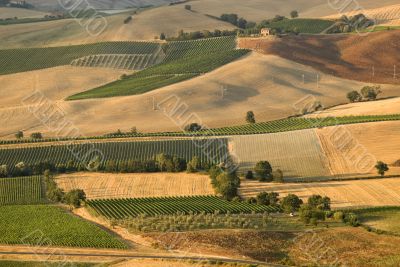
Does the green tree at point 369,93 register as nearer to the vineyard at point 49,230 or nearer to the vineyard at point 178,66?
the vineyard at point 178,66

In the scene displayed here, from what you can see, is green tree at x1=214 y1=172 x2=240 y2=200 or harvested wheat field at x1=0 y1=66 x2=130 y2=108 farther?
harvested wheat field at x1=0 y1=66 x2=130 y2=108

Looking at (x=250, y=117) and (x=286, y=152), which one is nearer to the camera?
(x=286, y=152)

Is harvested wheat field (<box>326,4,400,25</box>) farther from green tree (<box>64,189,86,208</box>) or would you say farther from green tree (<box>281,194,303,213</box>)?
green tree (<box>64,189,86,208</box>)

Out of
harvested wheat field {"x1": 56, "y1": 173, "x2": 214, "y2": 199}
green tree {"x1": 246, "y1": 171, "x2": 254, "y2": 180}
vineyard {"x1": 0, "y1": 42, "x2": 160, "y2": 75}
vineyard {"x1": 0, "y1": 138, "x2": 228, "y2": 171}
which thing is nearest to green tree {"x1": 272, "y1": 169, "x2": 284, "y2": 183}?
green tree {"x1": 246, "y1": 171, "x2": 254, "y2": 180}

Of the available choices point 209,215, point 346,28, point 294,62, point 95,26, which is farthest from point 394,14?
point 209,215

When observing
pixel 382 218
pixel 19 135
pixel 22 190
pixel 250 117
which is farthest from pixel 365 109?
pixel 22 190

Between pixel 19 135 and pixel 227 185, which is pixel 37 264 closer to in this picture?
pixel 227 185

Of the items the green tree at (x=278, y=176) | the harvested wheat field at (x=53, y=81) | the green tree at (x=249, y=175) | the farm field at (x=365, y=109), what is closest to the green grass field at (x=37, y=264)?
the green tree at (x=278, y=176)
